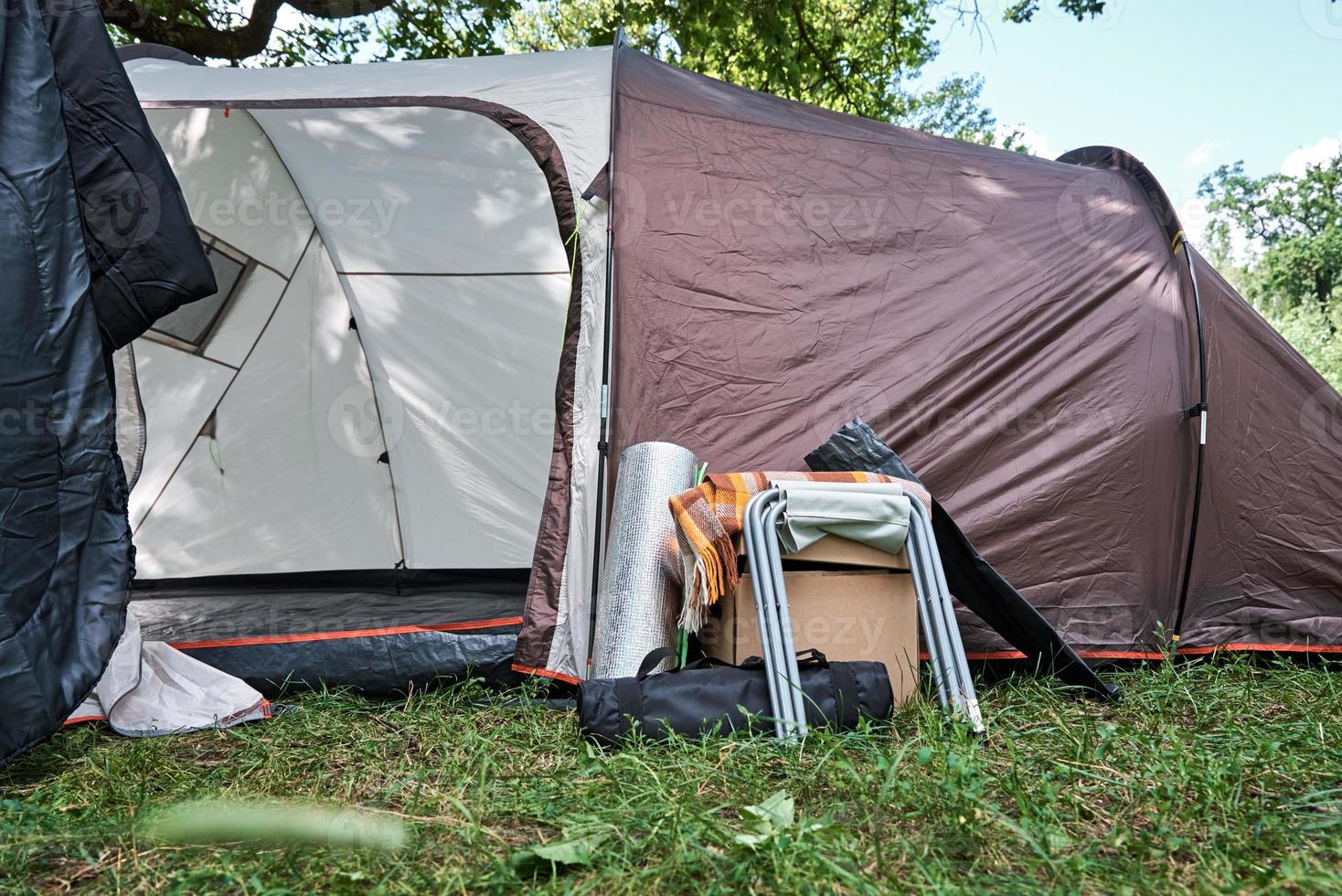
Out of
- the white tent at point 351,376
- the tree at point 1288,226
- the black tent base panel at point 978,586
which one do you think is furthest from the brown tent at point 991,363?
the tree at point 1288,226

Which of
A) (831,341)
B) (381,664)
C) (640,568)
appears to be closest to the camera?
(640,568)

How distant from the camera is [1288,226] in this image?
3105 cm

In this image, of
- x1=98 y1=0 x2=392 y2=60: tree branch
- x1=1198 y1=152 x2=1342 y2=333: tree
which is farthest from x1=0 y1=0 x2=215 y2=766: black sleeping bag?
x1=1198 y1=152 x2=1342 y2=333: tree

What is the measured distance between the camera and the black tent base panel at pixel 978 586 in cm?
252

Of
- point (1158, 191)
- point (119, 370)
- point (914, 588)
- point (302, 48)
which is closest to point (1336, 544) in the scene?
point (1158, 191)

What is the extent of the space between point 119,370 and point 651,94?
2235mm

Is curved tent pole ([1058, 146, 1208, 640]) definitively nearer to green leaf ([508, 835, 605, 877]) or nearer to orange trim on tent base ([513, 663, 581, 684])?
orange trim on tent base ([513, 663, 581, 684])

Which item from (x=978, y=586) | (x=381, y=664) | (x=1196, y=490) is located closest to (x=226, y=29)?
(x=381, y=664)

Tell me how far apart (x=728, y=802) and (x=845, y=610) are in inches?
30.4

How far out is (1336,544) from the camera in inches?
123

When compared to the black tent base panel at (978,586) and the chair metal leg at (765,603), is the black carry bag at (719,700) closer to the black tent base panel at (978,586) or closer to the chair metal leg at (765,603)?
the chair metal leg at (765,603)

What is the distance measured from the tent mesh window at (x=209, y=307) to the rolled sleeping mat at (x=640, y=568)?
2164 millimetres

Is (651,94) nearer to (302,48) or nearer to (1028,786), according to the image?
(1028,786)

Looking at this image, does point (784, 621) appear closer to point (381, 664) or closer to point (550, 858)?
point (550, 858)
